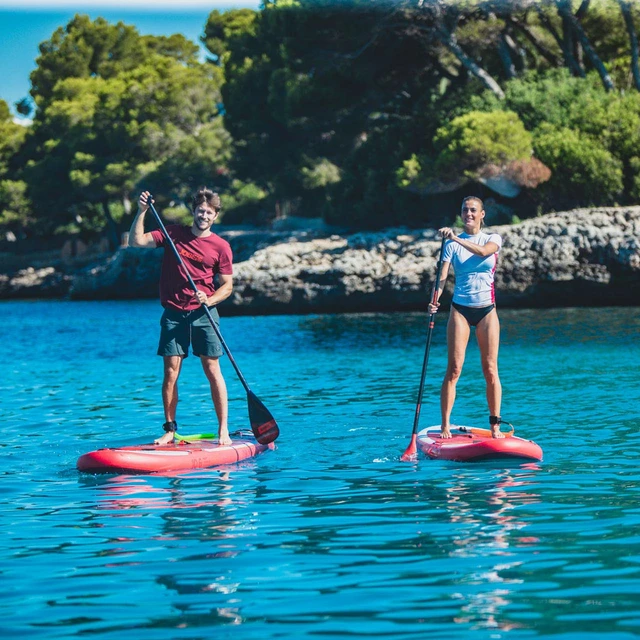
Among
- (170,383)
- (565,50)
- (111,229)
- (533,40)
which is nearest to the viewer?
(170,383)

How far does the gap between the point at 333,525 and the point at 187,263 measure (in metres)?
3.20

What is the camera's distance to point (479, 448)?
935cm

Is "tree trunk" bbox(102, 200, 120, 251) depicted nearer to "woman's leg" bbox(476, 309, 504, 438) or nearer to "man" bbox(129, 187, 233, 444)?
"man" bbox(129, 187, 233, 444)

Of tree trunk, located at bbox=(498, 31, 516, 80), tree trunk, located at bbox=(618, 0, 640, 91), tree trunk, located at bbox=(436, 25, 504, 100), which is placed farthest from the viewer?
tree trunk, located at bbox=(498, 31, 516, 80)

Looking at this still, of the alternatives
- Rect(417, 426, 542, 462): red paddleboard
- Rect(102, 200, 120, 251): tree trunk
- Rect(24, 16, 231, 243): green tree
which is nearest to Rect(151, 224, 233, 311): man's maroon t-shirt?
Rect(417, 426, 542, 462): red paddleboard

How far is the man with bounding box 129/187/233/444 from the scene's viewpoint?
9523 mm

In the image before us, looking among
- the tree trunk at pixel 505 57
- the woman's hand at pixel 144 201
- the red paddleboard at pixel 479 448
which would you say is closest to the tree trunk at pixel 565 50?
the tree trunk at pixel 505 57

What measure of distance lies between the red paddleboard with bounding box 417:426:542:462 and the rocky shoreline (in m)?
22.8

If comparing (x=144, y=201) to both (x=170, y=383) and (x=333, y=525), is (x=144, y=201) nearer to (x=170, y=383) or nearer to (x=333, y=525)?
(x=170, y=383)

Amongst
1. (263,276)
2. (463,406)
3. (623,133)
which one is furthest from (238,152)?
(463,406)

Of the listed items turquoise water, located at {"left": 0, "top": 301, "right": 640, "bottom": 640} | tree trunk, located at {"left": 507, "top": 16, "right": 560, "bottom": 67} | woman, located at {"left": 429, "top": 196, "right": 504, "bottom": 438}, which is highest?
tree trunk, located at {"left": 507, "top": 16, "right": 560, "bottom": 67}

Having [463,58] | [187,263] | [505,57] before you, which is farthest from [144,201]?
[505,57]

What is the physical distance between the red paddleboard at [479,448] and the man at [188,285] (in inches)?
81.3

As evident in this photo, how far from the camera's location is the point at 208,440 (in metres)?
10.2
